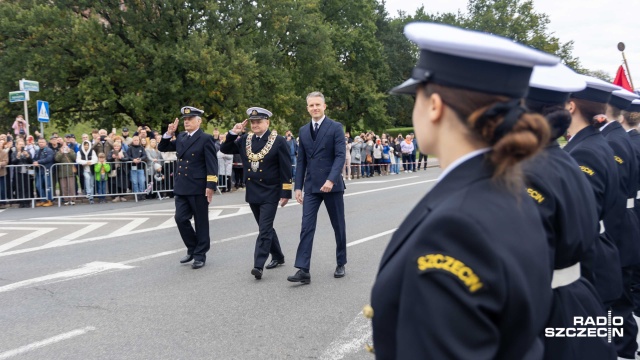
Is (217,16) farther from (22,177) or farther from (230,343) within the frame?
(230,343)

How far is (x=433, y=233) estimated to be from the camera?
1479 millimetres

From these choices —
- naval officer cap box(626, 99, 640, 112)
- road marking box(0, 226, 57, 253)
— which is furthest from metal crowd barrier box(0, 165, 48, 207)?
naval officer cap box(626, 99, 640, 112)

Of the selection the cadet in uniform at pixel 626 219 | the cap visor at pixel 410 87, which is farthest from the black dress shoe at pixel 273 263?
the cap visor at pixel 410 87

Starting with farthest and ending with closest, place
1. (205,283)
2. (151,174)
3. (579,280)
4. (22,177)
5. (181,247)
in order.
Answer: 1. (151,174)
2. (22,177)
3. (181,247)
4. (205,283)
5. (579,280)

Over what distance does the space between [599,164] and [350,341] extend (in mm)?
2515

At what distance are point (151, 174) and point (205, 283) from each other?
1086 cm

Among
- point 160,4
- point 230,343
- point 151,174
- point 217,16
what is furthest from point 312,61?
point 230,343

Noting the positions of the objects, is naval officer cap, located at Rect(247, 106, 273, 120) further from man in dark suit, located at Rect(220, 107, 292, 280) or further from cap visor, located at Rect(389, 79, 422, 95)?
cap visor, located at Rect(389, 79, 422, 95)

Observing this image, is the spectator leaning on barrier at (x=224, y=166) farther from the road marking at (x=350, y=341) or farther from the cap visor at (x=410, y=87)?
the cap visor at (x=410, y=87)

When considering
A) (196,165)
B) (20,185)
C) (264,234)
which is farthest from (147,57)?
(264,234)

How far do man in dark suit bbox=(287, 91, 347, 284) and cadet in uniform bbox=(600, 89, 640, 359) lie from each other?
3189mm

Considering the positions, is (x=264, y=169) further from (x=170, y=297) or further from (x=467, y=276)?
(x=467, y=276)

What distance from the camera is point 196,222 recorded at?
26.3 feet

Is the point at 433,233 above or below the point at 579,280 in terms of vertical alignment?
above
